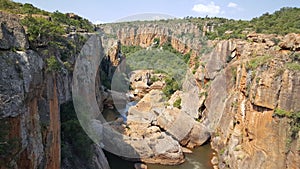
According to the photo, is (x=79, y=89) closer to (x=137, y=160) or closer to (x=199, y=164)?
(x=137, y=160)

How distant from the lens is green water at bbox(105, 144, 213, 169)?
1863 centimetres

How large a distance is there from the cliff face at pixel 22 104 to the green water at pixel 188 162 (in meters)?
9.43

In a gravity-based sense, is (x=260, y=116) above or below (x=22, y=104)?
below

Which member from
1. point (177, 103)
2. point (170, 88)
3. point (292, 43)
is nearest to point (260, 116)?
point (292, 43)

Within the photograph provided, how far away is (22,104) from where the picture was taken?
23.0ft

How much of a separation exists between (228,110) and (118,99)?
1723 cm

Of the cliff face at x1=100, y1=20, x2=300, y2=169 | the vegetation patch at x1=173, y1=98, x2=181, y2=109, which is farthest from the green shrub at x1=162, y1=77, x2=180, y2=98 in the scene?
the cliff face at x1=100, y1=20, x2=300, y2=169

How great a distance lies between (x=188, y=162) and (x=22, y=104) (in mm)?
14893

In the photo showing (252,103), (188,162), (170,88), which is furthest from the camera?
(170,88)

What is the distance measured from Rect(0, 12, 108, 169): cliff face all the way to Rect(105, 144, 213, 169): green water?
9.43m

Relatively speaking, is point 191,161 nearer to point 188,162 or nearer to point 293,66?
point 188,162

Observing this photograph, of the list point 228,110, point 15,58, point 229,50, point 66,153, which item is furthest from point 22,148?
point 229,50

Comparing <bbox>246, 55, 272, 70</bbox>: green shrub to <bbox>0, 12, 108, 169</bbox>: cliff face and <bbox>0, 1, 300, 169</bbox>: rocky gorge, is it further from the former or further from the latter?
<bbox>0, 12, 108, 169</bbox>: cliff face

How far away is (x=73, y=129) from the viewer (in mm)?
15148
